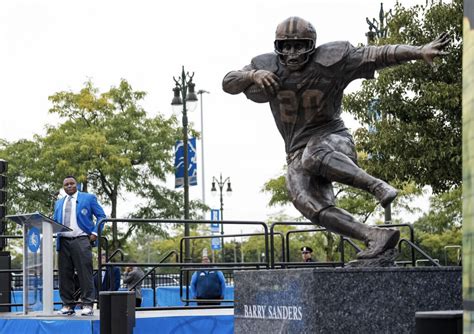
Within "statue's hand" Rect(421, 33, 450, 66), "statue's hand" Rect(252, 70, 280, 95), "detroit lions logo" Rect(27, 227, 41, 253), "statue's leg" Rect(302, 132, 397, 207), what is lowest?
"detroit lions logo" Rect(27, 227, 41, 253)

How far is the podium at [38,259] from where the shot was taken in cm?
1157

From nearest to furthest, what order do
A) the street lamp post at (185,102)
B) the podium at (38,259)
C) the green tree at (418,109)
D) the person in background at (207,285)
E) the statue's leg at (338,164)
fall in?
1. the statue's leg at (338,164)
2. the podium at (38,259)
3. the person in background at (207,285)
4. the green tree at (418,109)
5. the street lamp post at (185,102)

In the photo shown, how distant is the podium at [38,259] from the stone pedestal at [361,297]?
Answer: 17.3ft

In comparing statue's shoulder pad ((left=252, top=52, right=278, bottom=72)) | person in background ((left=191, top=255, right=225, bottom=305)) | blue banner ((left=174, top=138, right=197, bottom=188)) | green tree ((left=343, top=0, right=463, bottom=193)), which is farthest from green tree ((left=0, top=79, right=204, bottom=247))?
statue's shoulder pad ((left=252, top=52, right=278, bottom=72))

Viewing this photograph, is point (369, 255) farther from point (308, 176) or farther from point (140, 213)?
point (140, 213)

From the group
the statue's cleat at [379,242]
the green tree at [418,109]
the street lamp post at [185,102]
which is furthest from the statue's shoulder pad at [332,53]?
the street lamp post at [185,102]

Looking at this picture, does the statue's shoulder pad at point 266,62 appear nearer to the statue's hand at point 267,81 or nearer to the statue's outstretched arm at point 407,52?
the statue's hand at point 267,81

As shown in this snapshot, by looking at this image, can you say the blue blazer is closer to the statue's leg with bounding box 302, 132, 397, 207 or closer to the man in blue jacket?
the man in blue jacket

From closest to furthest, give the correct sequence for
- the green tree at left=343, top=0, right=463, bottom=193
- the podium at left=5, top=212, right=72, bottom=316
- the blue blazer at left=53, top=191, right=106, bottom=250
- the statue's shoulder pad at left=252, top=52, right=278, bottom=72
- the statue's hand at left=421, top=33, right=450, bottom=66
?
1. the statue's hand at left=421, top=33, right=450, bottom=66
2. the statue's shoulder pad at left=252, top=52, right=278, bottom=72
3. the podium at left=5, top=212, right=72, bottom=316
4. the blue blazer at left=53, top=191, right=106, bottom=250
5. the green tree at left=343, top=0, right=463, bottom=193

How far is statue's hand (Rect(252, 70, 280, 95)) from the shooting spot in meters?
7.26

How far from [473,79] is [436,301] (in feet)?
14.6

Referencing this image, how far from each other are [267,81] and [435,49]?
4.19 ft

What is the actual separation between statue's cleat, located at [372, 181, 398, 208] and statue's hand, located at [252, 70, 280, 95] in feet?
3.56

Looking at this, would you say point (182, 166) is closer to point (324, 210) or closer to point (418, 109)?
point (418, 109)
